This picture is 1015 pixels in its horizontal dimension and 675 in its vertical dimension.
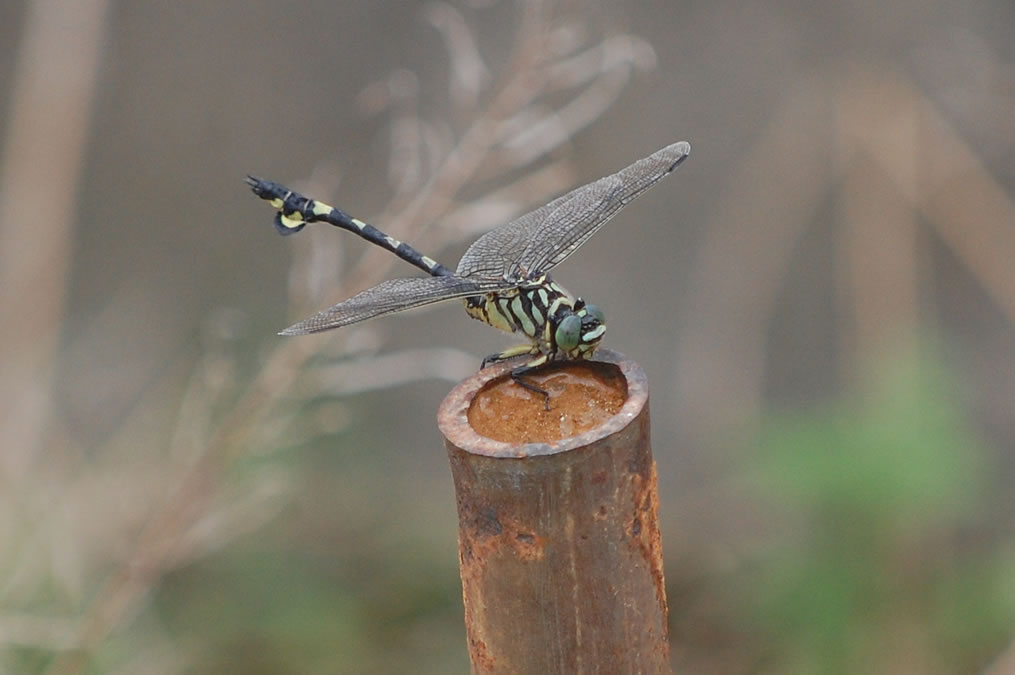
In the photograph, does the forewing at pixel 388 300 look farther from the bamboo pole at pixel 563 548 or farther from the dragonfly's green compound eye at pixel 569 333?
the bamboo pole at pixel 563 548

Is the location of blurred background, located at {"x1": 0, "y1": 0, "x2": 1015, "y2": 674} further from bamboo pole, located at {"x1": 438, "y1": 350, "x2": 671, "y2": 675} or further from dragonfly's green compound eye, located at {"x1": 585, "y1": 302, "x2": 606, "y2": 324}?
bamboo pole, located at {"x1": 438, "y1": 350, "x2": 671, "y2": 675}

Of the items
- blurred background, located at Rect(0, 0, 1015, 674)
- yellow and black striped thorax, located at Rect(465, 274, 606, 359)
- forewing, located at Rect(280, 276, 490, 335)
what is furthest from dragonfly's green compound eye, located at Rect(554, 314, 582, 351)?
blurred background, located at Rect(0, 0, 1015, 674)

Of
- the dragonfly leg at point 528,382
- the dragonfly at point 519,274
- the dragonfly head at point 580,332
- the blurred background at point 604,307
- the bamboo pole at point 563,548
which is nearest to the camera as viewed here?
the bamboo pole at point 563,548

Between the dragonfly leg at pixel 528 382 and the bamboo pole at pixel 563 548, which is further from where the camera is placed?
the dragonfly leg at pixel 528 382

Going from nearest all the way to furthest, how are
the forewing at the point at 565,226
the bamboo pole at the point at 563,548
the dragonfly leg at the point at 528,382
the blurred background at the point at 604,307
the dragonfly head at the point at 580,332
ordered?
the bamboo pole at the point at 563,548 < the dragonfly leg at the point at 528,382 < the dragonfly head at the point at 580,332 < the forewing at the point at 565,226 < the blurred background at the point at 604,307

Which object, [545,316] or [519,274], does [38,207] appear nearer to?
[519,274]

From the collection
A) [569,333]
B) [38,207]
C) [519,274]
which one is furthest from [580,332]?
[38,207]

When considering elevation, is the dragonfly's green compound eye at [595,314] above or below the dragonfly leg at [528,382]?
below

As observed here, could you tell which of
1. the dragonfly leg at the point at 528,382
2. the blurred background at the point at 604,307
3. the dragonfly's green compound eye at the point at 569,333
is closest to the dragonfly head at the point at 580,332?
the dragonfly's green compound eye at the point at 569,333

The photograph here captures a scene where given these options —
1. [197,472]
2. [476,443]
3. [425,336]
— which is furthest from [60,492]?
[476,443]
